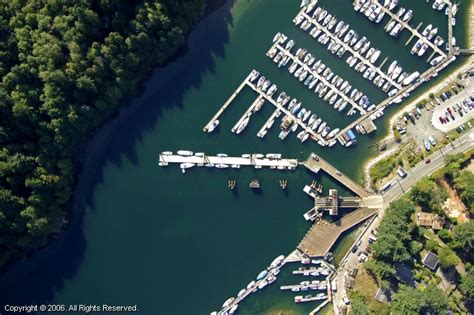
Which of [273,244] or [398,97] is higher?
[398,97]

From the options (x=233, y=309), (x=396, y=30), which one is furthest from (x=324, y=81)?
(x=233, y=309)

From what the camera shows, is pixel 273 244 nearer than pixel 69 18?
No

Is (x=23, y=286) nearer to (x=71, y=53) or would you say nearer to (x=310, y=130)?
(x=71, y=53)

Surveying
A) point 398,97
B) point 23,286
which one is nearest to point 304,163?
point 398,97

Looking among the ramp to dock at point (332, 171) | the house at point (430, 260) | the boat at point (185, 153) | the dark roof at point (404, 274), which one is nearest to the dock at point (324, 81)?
the ramp to dock at point (332, 171)

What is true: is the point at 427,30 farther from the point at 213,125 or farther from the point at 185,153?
the point at 185,153

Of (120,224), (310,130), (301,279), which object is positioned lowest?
(120,224)

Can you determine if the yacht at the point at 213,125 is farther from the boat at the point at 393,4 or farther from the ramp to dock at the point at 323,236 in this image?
the boat at the point at 393,4
